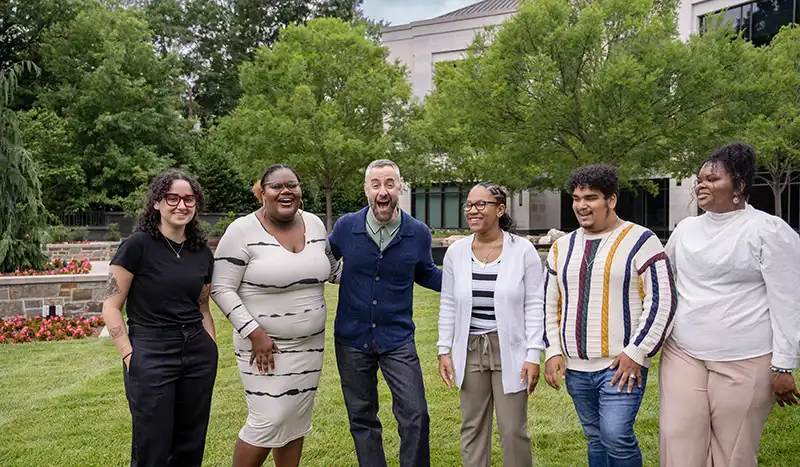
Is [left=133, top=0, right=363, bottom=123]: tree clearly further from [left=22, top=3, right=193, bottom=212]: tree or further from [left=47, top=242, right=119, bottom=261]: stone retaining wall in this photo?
[left=47, top=242, right=119, bottom=261]: stone retaining wall

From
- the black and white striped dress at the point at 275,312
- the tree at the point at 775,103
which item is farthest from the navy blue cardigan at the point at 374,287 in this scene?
the tree at the point at 775,103

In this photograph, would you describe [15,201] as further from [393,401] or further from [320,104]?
[320,104]

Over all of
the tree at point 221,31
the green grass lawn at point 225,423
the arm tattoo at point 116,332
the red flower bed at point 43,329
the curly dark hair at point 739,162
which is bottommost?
the green grass lawn at point 225,423

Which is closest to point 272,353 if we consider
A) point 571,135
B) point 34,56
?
point 571,135

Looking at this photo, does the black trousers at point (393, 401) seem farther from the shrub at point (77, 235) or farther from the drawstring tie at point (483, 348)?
the shrub at point (77, 235)

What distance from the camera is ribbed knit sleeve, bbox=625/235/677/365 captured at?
3.25 m

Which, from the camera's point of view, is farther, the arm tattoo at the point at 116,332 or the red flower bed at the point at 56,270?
the red flower bed at the point at 56,270

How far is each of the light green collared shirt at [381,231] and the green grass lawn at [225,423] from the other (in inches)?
74.0

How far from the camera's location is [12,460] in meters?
4.76

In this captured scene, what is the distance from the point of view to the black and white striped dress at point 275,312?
360 centimetres

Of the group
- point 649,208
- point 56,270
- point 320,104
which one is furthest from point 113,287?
point 649,208

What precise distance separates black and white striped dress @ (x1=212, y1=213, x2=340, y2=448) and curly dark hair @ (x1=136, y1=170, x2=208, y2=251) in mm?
144

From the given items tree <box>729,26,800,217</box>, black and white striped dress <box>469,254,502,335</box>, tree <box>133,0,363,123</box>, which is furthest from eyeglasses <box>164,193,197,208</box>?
tree <box>133,0,363,123</box>

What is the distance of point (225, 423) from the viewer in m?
5.57
